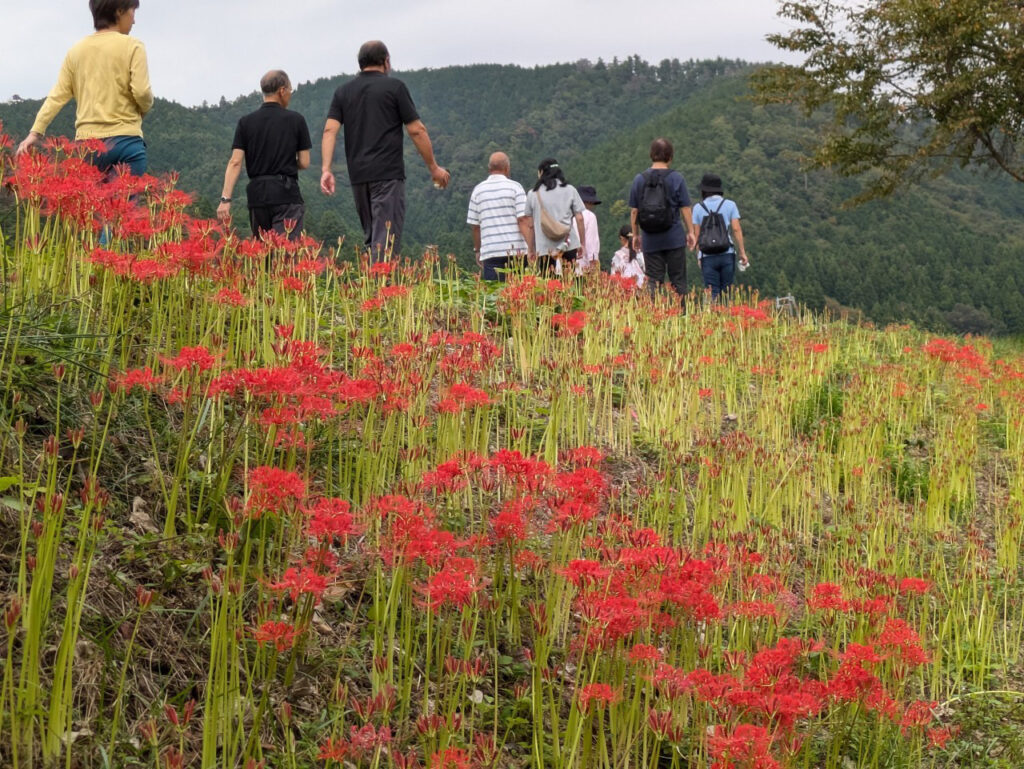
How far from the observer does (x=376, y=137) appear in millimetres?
7754

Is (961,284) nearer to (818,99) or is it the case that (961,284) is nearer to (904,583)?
(818,99)

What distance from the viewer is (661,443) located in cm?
562

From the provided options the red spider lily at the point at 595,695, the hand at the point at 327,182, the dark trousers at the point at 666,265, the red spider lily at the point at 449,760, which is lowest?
the red spider lily at the point at 449,760

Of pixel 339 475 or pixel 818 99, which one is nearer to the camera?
pixel 339 475

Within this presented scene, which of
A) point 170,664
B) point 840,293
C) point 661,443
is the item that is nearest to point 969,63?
point 661,443

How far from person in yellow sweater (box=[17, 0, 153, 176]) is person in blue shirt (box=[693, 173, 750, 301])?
7.05 meters

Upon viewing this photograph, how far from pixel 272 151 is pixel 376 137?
2.87 ft

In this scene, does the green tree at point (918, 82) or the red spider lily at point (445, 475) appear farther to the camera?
the green tree at point (918, 82)

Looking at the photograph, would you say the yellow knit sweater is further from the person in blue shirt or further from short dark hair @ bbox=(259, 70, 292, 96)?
the person in blue shirt

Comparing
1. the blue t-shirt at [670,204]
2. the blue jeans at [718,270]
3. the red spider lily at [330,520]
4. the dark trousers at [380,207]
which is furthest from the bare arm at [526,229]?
the red spider lily at [330,520]

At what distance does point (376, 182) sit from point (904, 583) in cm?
577

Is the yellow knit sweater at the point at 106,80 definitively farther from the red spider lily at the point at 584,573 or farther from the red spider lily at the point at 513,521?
the red spider lily at the point at 584,573

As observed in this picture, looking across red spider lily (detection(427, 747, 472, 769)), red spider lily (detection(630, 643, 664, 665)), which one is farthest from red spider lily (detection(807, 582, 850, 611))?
red spider lily (detection(427, 747, 472, 769))

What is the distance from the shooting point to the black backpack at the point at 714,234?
11500mm
